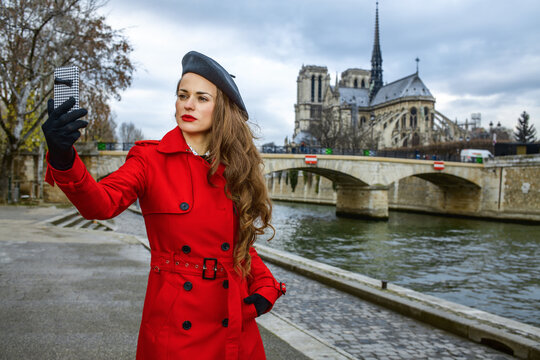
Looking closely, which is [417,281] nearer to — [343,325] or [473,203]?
[343,325]

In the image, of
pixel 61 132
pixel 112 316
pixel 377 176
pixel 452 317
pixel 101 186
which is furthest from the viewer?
pixel 377 176

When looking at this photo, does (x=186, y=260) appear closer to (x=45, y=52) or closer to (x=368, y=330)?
(x=368, y=330)

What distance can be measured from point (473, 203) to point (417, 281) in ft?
87.1

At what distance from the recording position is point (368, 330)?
525cm

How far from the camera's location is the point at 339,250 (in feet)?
53.3

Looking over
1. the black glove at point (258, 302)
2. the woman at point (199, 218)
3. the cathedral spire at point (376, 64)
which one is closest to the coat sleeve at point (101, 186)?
the woman at point (199, 218)

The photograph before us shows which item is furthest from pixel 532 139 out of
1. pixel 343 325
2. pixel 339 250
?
pixel 343 325

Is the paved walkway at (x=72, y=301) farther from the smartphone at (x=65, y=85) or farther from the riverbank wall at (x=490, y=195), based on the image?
the riverbank wall at (x=490, y=195)

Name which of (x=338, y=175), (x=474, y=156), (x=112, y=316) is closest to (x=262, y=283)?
(x=112, y=316)

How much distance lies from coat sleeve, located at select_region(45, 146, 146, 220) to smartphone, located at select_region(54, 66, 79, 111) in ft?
0.58

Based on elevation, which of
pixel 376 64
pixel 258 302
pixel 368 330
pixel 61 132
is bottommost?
pixel 368 330

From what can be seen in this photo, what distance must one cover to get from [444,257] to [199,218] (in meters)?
14.8

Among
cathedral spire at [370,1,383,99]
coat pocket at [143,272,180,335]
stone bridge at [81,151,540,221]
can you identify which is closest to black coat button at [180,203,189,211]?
coat pocket at [143,272,180,335]

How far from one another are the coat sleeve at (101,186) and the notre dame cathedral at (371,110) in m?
50.8
